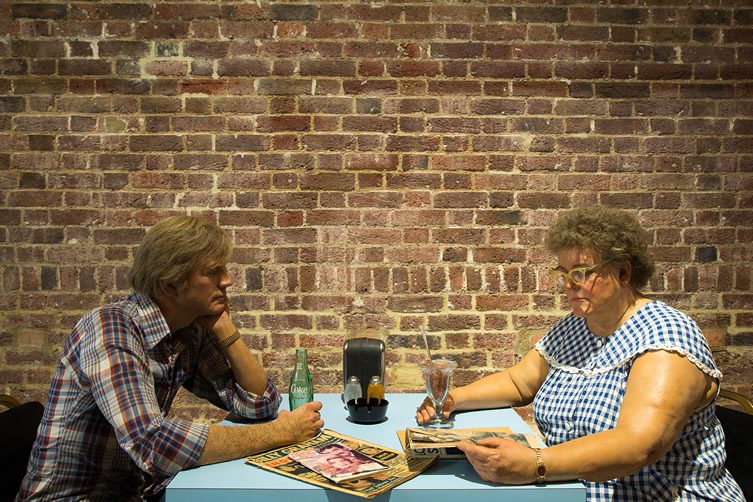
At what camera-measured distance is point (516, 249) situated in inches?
117

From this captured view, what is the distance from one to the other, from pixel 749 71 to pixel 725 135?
1.06 feet

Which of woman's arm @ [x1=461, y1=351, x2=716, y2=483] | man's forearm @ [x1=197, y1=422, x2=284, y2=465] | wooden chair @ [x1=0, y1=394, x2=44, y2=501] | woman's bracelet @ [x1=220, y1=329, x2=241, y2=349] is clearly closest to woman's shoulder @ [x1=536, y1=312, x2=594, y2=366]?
woman's arm @ [x1=461, y1=351, x2=716, y2=483]

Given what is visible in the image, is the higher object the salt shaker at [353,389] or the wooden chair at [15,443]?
the salt shaker at [353,389]

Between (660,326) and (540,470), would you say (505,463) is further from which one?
(660,326)

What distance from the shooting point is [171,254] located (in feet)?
6.13

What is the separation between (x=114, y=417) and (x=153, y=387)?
146mm

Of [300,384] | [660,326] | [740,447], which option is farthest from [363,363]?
[740,447]

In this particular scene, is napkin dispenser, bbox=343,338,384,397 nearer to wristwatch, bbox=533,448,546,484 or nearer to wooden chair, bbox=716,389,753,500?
wristwatch, bbox=533,448,546,484

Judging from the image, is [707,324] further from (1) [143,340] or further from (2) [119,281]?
(2) [119,281]

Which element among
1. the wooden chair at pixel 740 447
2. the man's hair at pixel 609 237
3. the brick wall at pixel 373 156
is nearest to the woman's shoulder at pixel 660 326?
the man's hair at pixel 609 237

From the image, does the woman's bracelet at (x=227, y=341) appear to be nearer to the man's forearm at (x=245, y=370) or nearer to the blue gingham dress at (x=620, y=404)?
the man's forearm at (x=245, y=370)

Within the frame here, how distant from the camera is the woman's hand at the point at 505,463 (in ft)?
4.89

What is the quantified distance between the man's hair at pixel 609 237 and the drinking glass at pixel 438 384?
0.51m

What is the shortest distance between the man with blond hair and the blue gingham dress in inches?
29.9
